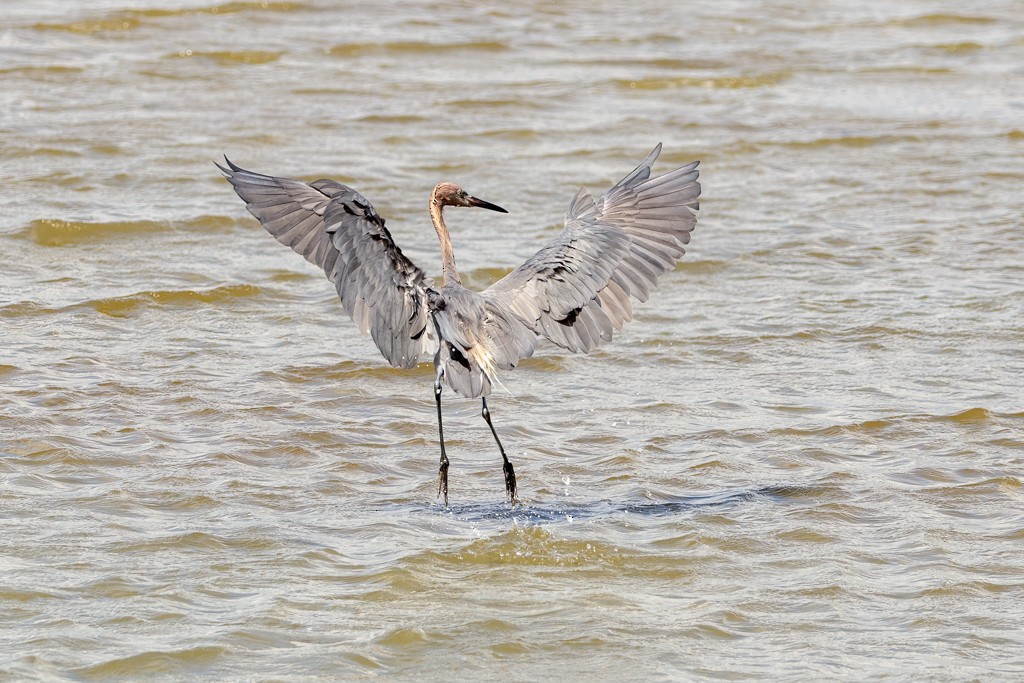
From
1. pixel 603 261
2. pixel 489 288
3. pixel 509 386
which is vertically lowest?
pixel 509 386

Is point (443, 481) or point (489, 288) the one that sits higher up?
point (489, 288)

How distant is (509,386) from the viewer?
9.45 m

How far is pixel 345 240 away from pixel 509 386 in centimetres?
279

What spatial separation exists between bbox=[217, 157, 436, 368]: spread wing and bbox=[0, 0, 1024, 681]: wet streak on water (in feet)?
3.20

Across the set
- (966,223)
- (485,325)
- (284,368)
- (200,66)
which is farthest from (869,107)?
(485,325)

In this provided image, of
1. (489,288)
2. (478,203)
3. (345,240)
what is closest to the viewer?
(345,240)

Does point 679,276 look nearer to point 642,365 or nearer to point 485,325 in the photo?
point 642,365

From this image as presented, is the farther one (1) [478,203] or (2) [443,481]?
(1) [478,203]

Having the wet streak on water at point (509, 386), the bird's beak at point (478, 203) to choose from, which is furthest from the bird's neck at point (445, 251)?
the wet streak on water at point (509, 386)

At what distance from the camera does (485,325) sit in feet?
23.8

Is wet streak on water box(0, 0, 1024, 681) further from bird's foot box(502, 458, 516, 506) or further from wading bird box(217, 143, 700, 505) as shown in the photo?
wading bird box(217, 143, 700, 505)

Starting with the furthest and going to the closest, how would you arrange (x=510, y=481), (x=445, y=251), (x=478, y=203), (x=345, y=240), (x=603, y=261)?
(x=478, y=203) → (x=445, y=251) → (x=603, y=261) → (x=510, y=481) → (x=345, y=240)

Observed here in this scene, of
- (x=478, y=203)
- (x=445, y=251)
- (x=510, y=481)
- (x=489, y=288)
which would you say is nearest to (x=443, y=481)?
(x=510, y=481)

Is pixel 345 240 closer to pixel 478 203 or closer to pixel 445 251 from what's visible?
pixel 445 251
